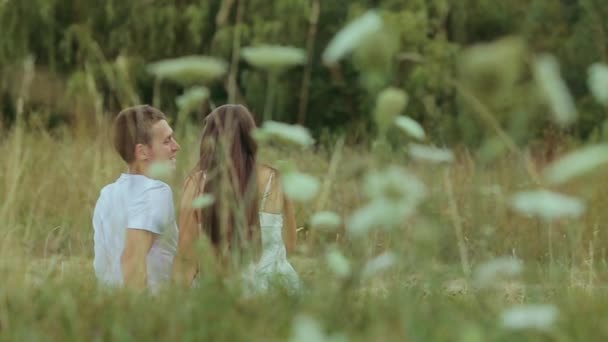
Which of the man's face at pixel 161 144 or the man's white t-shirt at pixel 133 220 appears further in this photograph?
the man's face at pixel 161 144

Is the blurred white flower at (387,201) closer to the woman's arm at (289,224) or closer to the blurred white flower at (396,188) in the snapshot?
the blurred white flower at (396,188)

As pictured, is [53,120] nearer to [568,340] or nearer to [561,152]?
[561,152]

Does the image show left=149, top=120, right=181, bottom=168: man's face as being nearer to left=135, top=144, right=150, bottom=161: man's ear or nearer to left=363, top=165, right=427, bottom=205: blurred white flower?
left=135, top=144, right=150, bottom=161: man's ear

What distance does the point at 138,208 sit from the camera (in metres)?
4.18

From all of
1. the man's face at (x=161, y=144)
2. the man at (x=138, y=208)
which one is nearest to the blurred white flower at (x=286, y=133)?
the man at (x=138, y=208)

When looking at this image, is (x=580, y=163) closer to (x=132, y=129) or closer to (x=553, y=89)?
(x=553, y=89)

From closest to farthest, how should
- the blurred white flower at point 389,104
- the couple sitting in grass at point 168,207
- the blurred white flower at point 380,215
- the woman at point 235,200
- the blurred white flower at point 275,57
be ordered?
the blurred white flower at point 380,215
the blurred white flower at point 389,104
the blurred white flower at point 275,57
the woman at point 235,200
the couple sitting in grass at point 168,207

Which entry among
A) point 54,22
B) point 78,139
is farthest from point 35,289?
point 54,22

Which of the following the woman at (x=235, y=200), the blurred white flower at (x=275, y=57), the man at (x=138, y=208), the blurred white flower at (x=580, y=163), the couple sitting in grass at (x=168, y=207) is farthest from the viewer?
the man at (x=138, y=208)

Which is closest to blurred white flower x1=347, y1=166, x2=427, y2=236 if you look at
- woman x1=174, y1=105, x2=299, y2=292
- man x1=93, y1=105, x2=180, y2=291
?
woman x1=174, y1=105, x2=299, y2=292

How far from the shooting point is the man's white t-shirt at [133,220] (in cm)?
416

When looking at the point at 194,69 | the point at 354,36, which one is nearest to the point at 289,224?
the point at 194,69

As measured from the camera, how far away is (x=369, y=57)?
7.32ft

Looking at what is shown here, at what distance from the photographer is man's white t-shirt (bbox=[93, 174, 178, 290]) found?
4.16 m
